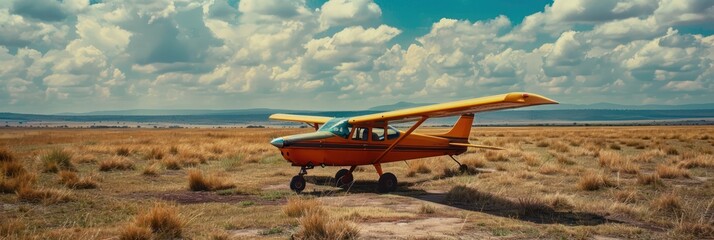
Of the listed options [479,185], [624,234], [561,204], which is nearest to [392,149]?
[479,185]

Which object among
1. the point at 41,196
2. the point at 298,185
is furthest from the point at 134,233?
the point at 298,185

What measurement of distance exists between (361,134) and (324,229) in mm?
7433

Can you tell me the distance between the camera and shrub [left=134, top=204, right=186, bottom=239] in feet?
27.6

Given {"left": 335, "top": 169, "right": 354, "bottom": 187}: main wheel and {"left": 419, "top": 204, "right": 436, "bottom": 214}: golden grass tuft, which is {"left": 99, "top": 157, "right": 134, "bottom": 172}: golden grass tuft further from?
{"left": 419, "top": 204, "right": 436, "bottom": 214}: golden grass tuft

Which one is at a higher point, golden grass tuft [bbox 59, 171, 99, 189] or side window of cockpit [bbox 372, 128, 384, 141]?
side window of cockpit [bbox 372, 128, 384, 141]

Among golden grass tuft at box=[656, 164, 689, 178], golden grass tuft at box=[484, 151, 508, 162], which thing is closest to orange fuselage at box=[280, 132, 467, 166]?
golden grass tuft at box=[656, 164, 689, 178]

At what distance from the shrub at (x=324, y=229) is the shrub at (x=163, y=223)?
1898 millimetres

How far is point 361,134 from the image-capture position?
607 inches

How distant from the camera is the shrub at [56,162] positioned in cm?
1802

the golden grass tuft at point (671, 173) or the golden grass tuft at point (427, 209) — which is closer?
the golden grass tuft at point (427, 209)

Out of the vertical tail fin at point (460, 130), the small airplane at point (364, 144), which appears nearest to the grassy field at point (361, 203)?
the small airplane at point (364, 144)

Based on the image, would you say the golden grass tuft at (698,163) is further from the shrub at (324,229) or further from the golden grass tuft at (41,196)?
the golden grass tuft at (41,196)

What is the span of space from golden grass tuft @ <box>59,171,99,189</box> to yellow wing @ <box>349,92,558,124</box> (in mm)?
7280

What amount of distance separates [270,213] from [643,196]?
8854mm
